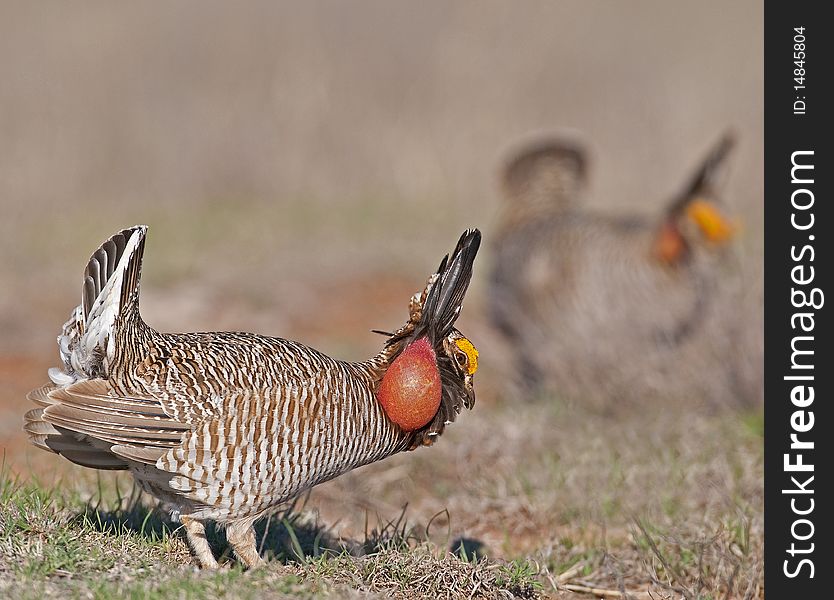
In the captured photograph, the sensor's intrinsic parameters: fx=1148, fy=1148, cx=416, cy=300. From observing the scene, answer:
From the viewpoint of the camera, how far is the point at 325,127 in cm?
1420

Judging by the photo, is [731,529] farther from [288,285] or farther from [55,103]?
[55,103]

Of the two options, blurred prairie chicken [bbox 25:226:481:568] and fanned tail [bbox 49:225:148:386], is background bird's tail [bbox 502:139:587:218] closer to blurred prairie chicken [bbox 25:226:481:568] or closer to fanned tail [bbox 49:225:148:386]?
blurred prairie chicken [bbox 25:226:481:568]

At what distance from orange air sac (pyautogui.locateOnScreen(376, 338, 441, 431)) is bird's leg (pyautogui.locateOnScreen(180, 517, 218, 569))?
→ 0.77 meters

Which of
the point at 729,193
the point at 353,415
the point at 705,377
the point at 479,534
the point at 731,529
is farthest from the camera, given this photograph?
the point at 729,193

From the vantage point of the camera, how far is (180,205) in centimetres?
1322

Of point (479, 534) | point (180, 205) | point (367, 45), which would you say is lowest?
point (479, 534)

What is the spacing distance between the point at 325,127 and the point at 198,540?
1074 cm

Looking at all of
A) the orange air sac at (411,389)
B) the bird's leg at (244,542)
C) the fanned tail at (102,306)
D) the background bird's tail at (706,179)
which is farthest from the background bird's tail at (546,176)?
the fanned tail at (102,306)

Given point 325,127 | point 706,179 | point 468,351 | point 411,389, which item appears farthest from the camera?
point 325,127

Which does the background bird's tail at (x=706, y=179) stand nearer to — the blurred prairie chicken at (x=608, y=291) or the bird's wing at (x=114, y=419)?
the blurred prairie chicken at (x=608, y=291)

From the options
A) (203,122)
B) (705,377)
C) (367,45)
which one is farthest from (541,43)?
(705,377)

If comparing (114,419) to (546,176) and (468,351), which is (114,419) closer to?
Result: (468,351)

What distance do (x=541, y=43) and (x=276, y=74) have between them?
3.70 metres

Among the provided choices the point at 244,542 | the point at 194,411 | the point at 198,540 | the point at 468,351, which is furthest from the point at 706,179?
the point at 194,411
